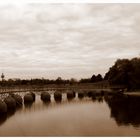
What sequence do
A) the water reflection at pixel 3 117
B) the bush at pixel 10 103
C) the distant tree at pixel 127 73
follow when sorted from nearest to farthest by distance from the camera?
1. the water reflection at pixel 3 117
2. the bush at pixel 10 103
3. the distant tree at pixel 127 73

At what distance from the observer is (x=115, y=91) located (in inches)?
3447

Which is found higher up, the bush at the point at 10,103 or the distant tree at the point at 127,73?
the distant tree at the point at 127,73

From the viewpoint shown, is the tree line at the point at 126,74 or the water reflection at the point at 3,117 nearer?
the water reflection at the point at 3,117

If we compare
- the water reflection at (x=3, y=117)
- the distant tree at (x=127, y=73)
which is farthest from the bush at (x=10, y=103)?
the distant tree at (x=127, y=73)

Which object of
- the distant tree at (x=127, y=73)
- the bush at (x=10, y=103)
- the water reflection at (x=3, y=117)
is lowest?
the water reflection at (x=3, y=117)

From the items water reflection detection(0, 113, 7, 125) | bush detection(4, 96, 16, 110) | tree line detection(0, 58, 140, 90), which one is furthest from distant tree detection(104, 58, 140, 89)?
water reflection detection(0, 113, 7, 125)

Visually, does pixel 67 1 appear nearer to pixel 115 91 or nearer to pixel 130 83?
pixel 130 83

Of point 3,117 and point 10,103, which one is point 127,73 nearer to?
point 10,103

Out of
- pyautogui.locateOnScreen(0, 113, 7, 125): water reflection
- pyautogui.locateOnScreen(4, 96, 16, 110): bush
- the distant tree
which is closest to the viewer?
pyautogui.locateOnScreen(0, 113, 7, 125): water reflection

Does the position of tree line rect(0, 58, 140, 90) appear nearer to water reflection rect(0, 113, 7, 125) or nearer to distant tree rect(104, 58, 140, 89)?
distant tree rect(104, 58, 140, 89)

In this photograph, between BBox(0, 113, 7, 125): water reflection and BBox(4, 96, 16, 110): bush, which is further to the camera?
BBox(4, 96, 16, 110): bush

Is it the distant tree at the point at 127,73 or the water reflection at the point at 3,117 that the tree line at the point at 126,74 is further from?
the water reflection at the point at 3,117

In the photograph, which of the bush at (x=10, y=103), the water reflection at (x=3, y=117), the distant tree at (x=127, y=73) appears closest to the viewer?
the water reflection at (x=3, y=117)

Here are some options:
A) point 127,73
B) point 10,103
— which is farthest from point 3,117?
point 127,73
